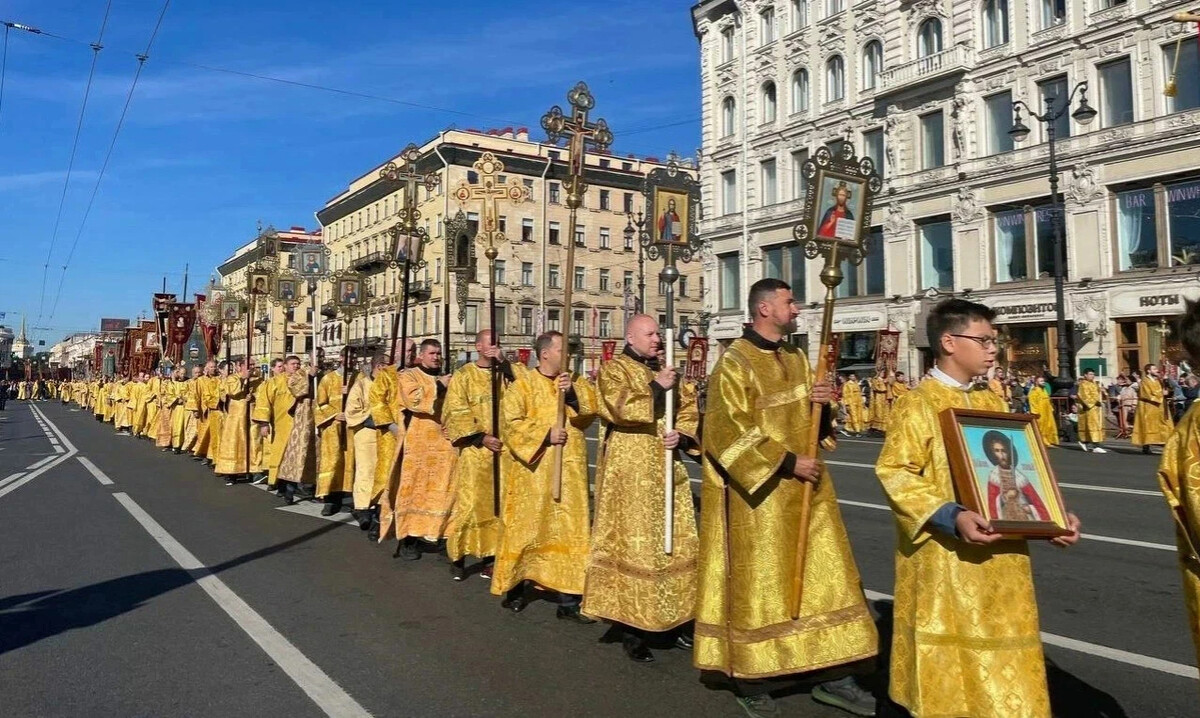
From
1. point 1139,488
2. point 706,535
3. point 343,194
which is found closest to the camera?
point 706,535

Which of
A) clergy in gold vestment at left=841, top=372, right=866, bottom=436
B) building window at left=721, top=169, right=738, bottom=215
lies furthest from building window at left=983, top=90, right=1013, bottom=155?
building window at left=721, top=169, right=738, bottom=215

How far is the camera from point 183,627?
5906 mm

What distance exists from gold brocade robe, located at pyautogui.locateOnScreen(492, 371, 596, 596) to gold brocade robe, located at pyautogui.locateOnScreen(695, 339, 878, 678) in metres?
1.85

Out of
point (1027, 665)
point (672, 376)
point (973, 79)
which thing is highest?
point (973, 79)

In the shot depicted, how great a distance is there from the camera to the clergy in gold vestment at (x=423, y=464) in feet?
27.8

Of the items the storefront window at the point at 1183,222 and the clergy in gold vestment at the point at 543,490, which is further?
the storefront window at the point at 1183,222

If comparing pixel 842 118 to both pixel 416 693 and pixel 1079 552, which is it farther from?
pixel 416 693

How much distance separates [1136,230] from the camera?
2717 cm

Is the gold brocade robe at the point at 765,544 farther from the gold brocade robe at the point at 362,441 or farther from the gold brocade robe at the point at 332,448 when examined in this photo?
the gold brocade robe at the point at 332,448

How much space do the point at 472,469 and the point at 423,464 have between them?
1.45 metres

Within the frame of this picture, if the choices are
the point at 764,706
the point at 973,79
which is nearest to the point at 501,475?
the point at 764,706

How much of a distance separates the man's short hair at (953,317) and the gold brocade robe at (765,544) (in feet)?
3.04

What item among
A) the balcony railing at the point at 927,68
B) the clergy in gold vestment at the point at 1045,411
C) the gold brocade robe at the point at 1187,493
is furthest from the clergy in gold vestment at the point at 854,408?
the gold brocade robe at the point at 1187,493

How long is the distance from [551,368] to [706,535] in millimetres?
2585
